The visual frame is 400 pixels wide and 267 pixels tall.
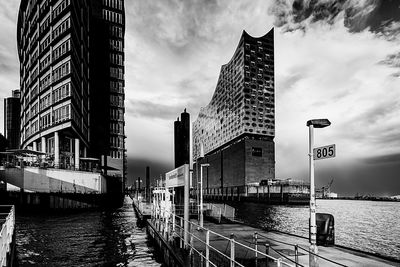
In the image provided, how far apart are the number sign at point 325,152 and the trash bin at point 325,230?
186 cm

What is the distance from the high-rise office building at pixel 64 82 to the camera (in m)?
57.9

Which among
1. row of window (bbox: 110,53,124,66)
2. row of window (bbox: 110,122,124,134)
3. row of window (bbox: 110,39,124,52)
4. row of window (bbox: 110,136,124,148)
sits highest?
row of window (bbox: 110,39,124,52)

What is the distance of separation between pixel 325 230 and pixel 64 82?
5706cm

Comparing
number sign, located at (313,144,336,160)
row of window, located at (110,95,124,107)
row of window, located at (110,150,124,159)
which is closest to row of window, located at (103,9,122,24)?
row of window, located at (110,95,124,107)

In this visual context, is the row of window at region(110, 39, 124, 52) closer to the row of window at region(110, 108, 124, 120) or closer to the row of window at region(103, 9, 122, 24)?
the row of window at region(103, 9, 122, 24)

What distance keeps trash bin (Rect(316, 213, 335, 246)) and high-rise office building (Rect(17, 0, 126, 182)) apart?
50.5m

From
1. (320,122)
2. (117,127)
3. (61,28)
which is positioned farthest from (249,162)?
(320,122)

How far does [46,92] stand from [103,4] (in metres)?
54.7

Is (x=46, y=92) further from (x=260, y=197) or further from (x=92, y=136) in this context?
(x=260, y=197)

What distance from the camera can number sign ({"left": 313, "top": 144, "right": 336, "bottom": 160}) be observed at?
8391mm

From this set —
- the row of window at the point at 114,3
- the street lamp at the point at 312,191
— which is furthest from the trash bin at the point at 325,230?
the row of window at the point at 114,3

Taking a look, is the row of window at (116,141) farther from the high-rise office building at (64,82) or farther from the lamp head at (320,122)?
the lamp head at (320,122)

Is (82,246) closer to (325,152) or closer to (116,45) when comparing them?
(325,152)

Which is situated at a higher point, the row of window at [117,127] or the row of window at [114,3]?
the row of window at [114,3]
